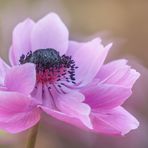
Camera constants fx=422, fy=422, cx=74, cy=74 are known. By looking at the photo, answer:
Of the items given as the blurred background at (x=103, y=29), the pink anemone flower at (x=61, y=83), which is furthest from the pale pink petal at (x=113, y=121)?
the blurred background at (x=103, y=29)

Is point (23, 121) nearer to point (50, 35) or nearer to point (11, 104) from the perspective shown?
point (11, 104)

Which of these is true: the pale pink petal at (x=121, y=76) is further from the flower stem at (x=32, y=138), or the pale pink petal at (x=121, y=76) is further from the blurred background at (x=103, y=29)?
the blurred background at (x=103, y=29)

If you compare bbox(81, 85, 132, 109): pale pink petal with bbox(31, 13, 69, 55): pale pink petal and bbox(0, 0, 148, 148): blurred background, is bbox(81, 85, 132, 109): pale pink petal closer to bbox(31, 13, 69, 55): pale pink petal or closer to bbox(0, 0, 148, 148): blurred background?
bbox(31, 13, 69, 55): pale pink petal

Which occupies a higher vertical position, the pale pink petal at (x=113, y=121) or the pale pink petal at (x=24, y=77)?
the pale pink petal at (x=24, y=77)

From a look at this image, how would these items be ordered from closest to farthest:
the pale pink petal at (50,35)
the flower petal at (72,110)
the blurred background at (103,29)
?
the flower petal at (72,110) → the pale pink petal at (50,35) → the blurred background at (103,29)

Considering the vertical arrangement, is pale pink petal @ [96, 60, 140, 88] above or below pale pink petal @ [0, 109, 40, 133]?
above

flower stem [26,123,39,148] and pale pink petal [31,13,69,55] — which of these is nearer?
flower stem [26,123,39,148]

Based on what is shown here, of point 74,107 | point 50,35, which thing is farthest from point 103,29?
point 74,107

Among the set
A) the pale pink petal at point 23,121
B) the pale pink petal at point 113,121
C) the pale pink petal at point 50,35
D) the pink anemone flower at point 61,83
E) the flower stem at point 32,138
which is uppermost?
the pale pink petal at point 50,35

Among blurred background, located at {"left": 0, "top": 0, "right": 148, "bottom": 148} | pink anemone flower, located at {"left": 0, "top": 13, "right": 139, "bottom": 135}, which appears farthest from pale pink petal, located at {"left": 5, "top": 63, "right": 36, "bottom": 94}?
blurred background, located at {"left": 0, "top": 0, "right": 148, "bottom": 148}
